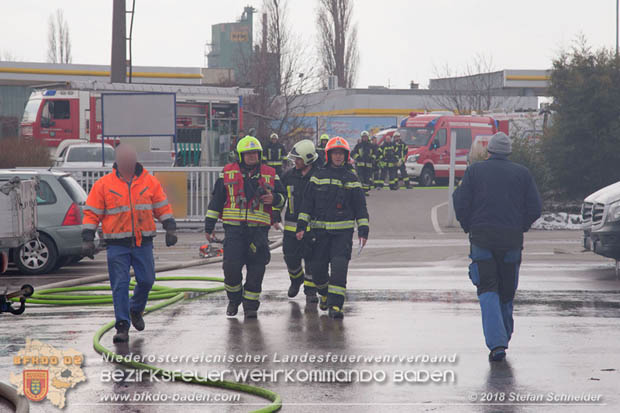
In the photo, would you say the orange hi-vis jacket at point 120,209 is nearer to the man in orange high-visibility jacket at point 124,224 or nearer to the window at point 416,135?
the man in orange high-visibility jacket at point 124,224

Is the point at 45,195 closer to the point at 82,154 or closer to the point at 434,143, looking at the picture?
the point at 82,154

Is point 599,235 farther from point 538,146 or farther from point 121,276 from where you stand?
point 538,146

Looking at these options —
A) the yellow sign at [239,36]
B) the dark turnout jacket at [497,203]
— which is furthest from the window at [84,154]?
the yellow sign at [239,36]

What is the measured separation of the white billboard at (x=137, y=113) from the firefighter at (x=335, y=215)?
11.5 m

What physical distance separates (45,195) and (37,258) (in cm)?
96

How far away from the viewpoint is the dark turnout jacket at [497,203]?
7605 mm

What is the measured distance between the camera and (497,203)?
7656mm

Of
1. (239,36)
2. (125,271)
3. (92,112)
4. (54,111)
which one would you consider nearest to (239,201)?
(125,271)

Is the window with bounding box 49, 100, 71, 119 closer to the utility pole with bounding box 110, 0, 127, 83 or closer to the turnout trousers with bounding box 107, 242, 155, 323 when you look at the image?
the utility pole with bounding box 110, 0, 127, 83

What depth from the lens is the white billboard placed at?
20281mm

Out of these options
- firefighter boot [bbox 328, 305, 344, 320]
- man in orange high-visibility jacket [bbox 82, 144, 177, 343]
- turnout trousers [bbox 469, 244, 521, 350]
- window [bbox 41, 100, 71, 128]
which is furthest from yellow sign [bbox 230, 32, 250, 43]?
turnout trousers [bbox 469, 244, 521, 350]

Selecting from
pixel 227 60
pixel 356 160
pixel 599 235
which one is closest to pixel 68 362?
pixel 599 235

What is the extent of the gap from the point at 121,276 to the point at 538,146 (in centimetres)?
1768

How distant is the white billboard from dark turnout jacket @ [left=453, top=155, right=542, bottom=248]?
13.6m
